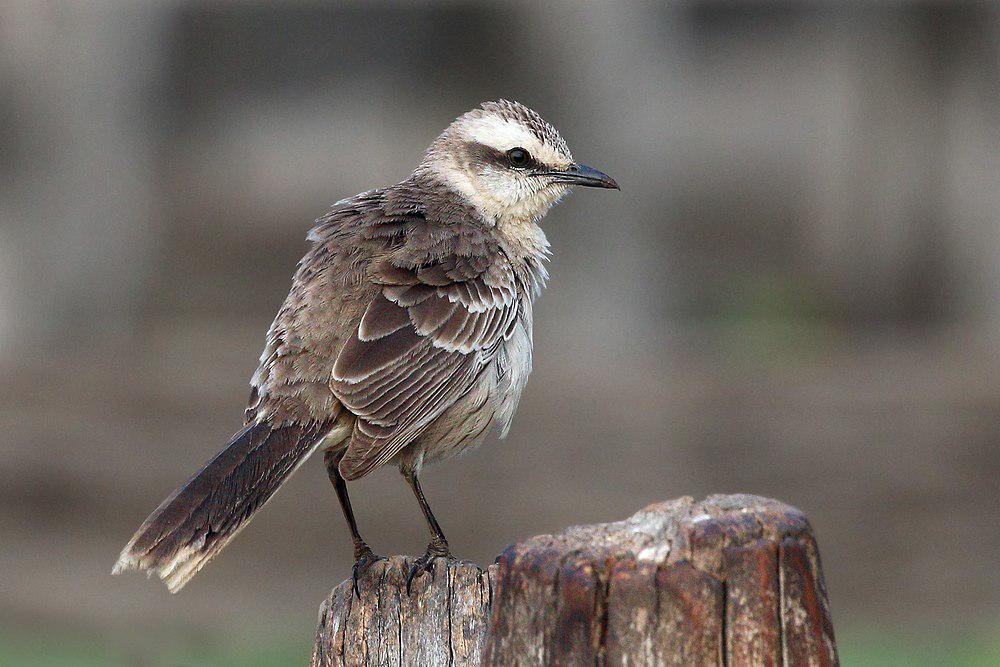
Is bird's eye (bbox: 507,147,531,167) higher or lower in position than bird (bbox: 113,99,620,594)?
higher

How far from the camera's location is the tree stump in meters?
2.94

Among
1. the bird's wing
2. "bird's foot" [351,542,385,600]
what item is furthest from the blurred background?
"bird's foot" [351,542,385,600]

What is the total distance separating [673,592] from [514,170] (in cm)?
291

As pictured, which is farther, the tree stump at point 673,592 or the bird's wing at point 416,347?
the bird's wing at point 416,347

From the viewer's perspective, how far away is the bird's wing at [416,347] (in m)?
4.63

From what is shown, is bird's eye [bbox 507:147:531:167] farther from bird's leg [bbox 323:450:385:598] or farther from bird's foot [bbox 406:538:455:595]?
bird's foot [bbox 406:538:455:595]

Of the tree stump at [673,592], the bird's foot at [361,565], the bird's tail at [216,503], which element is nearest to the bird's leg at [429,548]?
the bird's foot at [361,565]

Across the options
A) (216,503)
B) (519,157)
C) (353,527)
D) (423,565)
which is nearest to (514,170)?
(519,157)

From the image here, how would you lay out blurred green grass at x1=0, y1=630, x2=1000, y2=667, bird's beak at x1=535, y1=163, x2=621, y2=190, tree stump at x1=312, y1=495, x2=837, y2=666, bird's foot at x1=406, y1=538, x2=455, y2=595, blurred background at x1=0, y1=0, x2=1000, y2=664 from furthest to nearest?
1. blurred background at x1=0, y1=0, x2=1000, y2=664
2. blurred green grass at x1=0, y1=630, x2=1000, y2=667
3. bird's beak at x1=535, y1=163, x2=621, y2=190
4. bird's foot at x1=406, y1=538, x2=455, y2=595
5. tree stump at x1=312, y1=495, x2=837, y2=666

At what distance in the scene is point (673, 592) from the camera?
293cm

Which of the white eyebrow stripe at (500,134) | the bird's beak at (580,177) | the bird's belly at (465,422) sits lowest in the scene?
the bird's belly at (465,422)

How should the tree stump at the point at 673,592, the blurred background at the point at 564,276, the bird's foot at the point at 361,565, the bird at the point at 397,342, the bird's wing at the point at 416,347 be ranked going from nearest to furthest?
the tree stump at the point at 673,592 → the bird's foot at the point at 361,565 → the bird at the point at 397,342 → the bird's wing at the point at 416,347 → the blurred background at the point at 564,276

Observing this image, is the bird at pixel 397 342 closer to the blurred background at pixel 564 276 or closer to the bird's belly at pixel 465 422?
the bird's belly at pixel 465 422

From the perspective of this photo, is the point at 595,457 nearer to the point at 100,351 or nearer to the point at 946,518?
the point at 946,518
